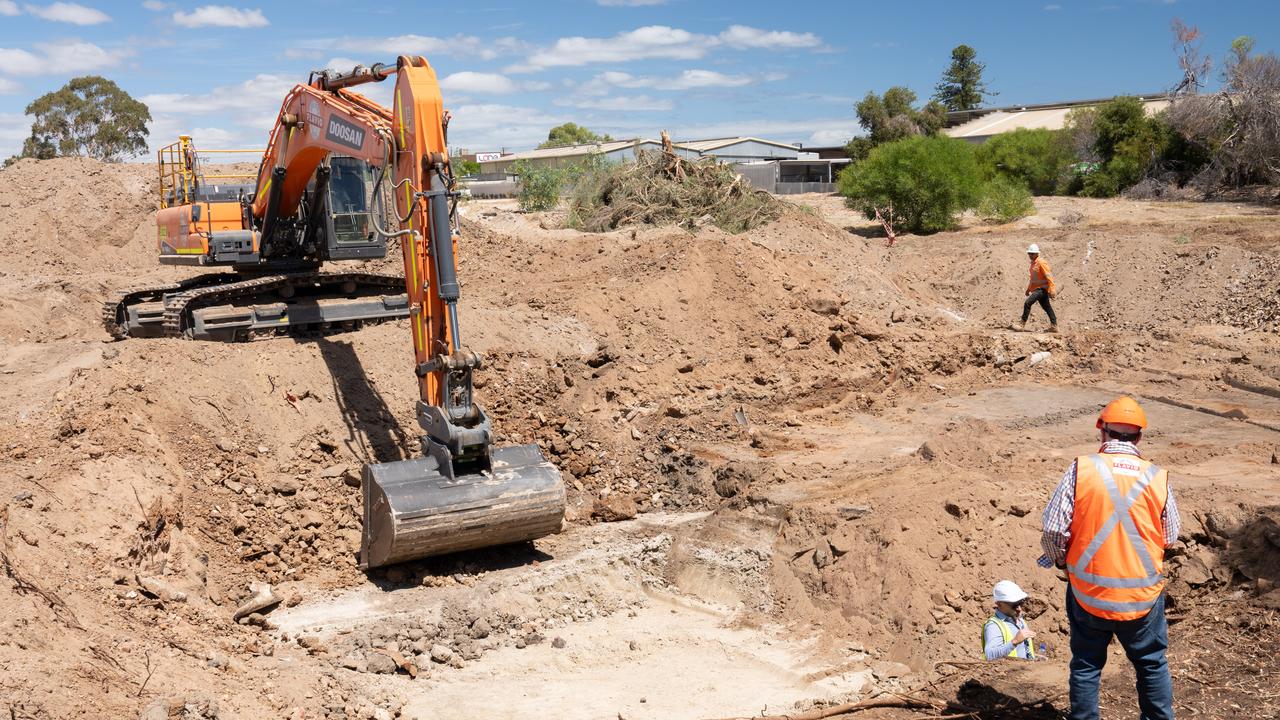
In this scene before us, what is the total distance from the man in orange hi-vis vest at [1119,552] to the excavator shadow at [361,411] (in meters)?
6.69

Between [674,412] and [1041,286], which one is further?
[1041,286]

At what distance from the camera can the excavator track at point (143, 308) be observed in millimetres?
12508

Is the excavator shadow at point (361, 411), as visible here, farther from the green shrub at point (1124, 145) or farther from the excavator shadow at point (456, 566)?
the green shrub at point (1124, 145)

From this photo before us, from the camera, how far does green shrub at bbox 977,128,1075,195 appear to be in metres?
34.7

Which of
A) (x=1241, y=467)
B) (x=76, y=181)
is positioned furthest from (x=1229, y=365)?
(x=76, y=181)

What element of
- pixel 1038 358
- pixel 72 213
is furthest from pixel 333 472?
pixel 72 213

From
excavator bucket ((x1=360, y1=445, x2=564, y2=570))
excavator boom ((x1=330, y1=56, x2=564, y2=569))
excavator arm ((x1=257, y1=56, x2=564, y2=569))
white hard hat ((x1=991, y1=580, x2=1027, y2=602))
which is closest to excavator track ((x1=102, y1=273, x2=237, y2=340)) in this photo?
excavator arm ((x1=257, y1=56, x2=564, y2=569))

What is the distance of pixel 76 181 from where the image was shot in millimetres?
26656

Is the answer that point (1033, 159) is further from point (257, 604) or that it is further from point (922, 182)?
point (257, 604)

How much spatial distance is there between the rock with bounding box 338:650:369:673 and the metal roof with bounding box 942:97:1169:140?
41.5m

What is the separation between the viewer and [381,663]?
6.74 m

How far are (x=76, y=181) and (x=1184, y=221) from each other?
26.9 metres

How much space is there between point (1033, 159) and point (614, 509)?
29744 mm

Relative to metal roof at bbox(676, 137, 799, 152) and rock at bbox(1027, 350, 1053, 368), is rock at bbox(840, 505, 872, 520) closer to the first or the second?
rock at bbox(1027, 350, 1053, 368)
